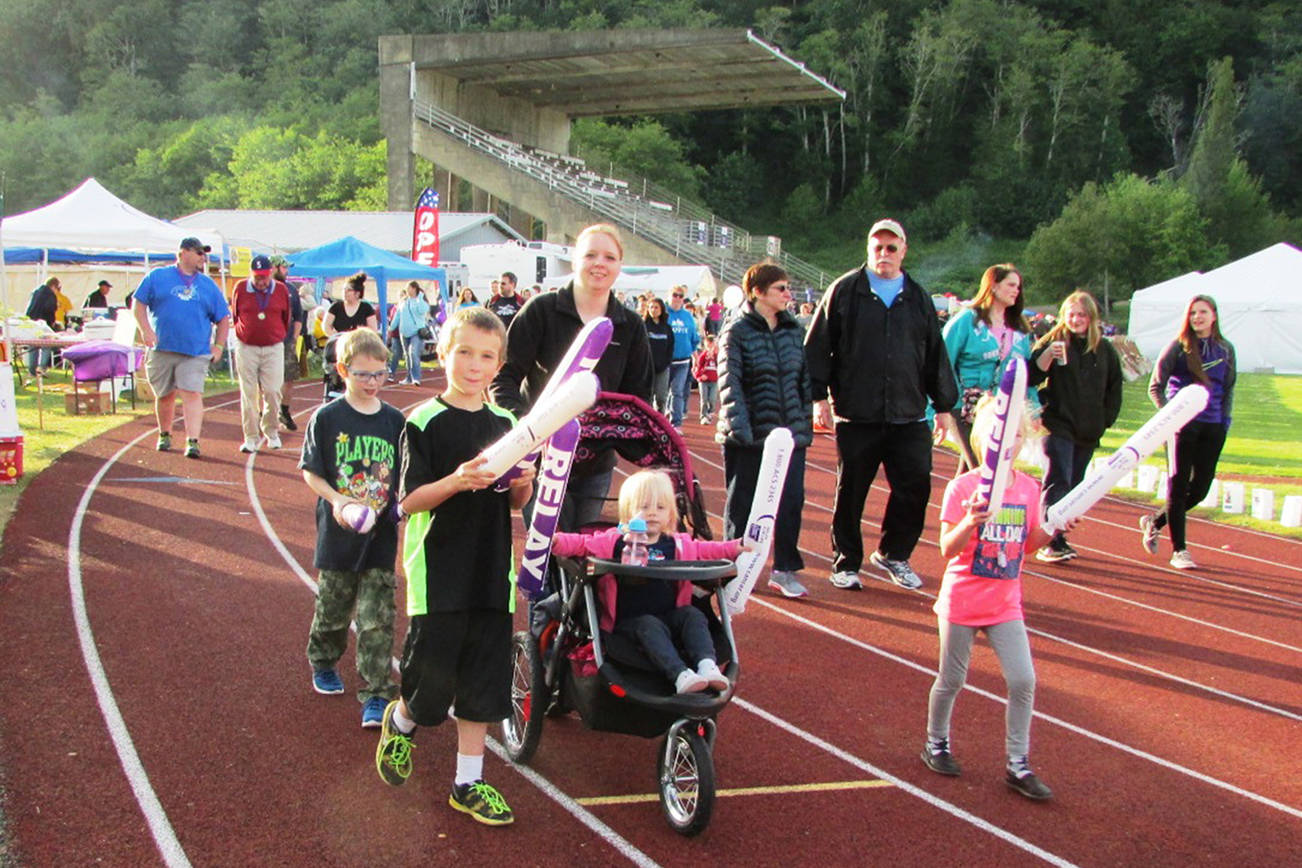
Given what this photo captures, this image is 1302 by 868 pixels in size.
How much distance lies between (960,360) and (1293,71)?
89.1 metres

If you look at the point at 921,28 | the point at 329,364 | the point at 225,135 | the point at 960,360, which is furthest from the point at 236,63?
the point at 960,360

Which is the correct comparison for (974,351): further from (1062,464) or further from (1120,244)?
(1120,244)

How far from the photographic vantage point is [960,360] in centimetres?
804

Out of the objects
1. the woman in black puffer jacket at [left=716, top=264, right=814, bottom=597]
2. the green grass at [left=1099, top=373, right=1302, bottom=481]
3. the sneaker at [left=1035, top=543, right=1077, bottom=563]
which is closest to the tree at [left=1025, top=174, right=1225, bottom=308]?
the green grass at [left=1099, top=373, right=1302, bottom=481]

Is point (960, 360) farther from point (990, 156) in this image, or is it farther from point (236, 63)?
point (236, 63)

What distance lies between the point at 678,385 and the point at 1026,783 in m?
12.5

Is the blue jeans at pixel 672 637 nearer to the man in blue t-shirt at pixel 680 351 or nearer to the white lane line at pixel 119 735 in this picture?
the white lane line at pixel 119 735

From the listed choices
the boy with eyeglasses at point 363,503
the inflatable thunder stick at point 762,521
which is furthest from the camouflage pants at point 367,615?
the inflatable thunder stick at point 762,521

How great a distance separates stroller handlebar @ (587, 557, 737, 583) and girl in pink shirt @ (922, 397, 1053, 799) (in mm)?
901

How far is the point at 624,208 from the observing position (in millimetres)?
50281

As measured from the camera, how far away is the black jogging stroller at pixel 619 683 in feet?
13.2

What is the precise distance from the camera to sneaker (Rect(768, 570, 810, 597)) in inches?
291

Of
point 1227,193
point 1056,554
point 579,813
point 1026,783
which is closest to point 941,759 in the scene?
point 1026,783

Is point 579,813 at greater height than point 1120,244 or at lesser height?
lesser
